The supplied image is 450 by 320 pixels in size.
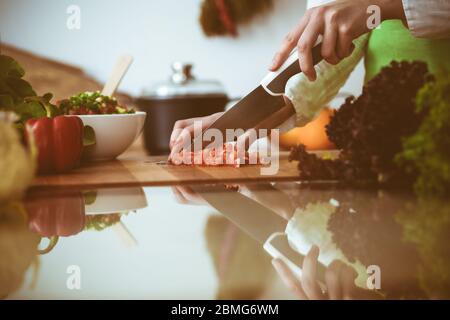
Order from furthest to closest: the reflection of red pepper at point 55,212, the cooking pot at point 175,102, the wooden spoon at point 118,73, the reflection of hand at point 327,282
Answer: the cooking pot at point 175,102 → the wooden spoon at point 118,73 → the reflection of red pepper at point 55,212 → the reflection of hand at point 327,282

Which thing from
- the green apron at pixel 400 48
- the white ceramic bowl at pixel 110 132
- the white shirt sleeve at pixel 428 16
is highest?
the white shirt sleeve at pixel 428 16

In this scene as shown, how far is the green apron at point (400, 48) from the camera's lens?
4.32 feet

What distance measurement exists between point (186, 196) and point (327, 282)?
389 mm

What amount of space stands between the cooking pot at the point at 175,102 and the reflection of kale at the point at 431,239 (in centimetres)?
116

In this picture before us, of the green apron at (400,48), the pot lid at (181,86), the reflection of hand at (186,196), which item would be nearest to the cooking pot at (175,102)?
the pot lid at (181,86)

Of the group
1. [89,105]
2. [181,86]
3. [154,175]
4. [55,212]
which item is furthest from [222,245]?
[181,86]

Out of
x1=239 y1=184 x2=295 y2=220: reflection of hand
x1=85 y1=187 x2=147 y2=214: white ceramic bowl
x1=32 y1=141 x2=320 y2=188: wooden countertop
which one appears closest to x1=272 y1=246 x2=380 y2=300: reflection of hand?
x1=239 y1=184 x2=295 y2=220: reflection of hand

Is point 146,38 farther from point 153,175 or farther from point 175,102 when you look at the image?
point 153,175

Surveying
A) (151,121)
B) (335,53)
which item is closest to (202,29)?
(151,121)

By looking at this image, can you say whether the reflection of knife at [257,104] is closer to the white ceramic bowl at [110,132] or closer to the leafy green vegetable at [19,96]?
the white ceramic bowl at [110,132]

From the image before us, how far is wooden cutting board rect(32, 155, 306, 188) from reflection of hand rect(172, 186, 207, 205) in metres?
0.04

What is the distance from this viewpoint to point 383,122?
2.51 feet

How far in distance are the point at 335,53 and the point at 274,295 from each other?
70cm

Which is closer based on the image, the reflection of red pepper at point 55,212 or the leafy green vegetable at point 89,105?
the reflection of red pepper at point 55,212
